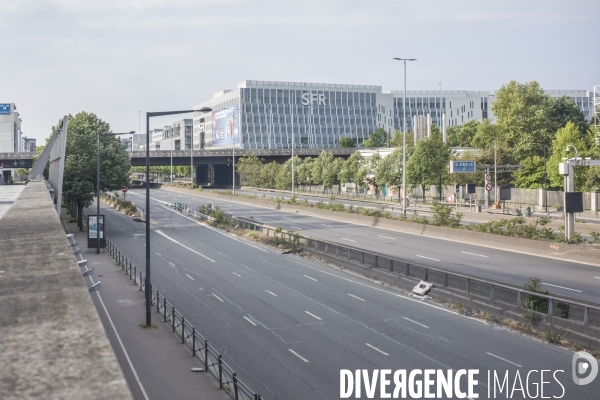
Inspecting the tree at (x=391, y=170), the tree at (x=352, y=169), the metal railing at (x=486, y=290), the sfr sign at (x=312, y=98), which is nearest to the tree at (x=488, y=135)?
the tree at (x=391, y=170)

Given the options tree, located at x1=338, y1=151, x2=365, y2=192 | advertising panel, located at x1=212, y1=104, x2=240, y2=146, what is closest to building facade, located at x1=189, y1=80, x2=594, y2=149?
advertising panel, located at x1=212, y1=104, x2=240, y2=146

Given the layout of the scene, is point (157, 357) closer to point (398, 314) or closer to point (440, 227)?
point (398, 314)

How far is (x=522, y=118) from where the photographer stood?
98.6 meters

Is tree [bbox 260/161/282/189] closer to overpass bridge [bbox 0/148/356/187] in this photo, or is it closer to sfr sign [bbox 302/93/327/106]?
overpass bridge [bbox 0/148/356/187]

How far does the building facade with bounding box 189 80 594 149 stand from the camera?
175 meters

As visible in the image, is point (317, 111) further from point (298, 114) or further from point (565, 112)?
point (565, 112)

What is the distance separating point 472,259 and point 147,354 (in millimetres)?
23192

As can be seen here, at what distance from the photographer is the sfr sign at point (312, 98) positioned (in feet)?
577

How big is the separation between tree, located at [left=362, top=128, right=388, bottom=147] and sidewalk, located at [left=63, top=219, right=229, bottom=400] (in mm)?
144429

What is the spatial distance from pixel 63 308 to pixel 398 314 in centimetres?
1977

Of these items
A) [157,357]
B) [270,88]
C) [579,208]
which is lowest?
[157,357]

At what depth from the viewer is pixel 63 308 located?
7.64 m

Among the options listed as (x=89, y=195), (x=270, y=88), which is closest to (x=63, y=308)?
(x=89, y=195)

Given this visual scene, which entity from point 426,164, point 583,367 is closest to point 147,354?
point 583,367
